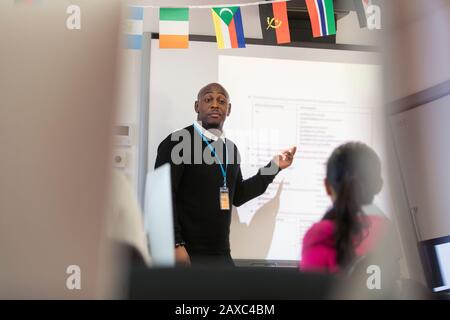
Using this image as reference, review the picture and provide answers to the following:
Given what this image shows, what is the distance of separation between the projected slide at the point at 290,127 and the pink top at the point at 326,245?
0.16 feet

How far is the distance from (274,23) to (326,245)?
0.72 m

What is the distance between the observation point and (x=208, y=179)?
1167 mm

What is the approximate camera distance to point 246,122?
129 cm

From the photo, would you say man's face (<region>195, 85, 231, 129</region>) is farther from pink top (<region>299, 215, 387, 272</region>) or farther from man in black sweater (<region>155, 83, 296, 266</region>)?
pink top (<region>299, 215, 387, 272</region>)

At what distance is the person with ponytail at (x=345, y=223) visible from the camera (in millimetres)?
926

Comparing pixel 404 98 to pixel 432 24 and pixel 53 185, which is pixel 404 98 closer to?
pixel 432 24

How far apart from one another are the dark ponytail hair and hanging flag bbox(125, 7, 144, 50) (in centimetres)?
46

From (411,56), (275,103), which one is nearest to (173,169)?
(275,103)

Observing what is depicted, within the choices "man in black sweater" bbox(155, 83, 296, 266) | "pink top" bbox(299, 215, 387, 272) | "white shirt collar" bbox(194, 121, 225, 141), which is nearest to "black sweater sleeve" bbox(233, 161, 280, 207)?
"man in black sweater" bbox(155, 83, 296, 266)

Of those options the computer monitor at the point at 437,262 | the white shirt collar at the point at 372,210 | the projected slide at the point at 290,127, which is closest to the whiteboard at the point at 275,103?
the projected slide at the point at 290,127

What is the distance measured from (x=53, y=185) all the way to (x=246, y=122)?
21.2 inches

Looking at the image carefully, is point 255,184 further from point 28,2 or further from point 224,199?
point 28,2

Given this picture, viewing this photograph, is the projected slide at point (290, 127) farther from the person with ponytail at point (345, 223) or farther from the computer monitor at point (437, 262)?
the computer monitor at point (437, 262)

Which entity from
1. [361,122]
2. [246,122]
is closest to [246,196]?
[246,122]
